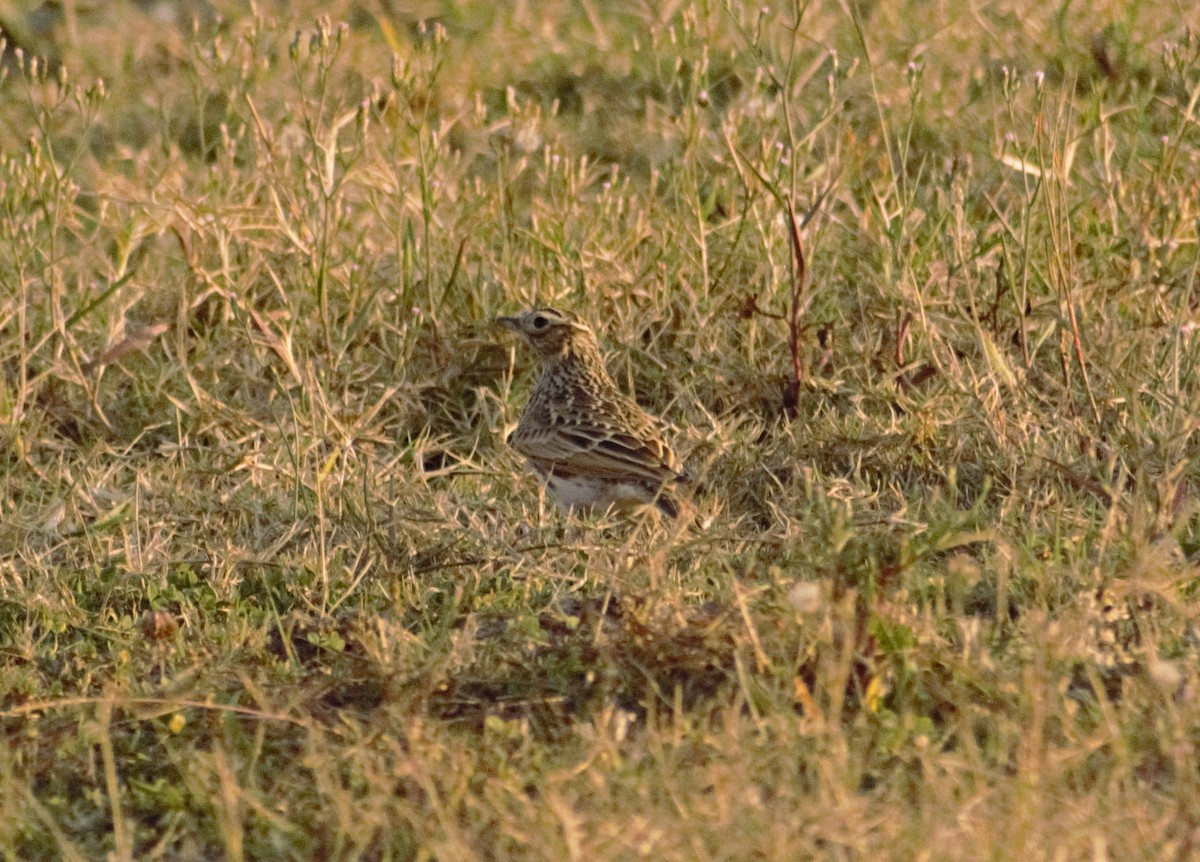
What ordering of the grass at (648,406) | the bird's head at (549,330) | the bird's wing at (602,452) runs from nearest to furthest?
the grass at (648,406) < the bird's wing at (602,452) < the bird's head at (549,330)

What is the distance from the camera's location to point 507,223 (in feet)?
22.7

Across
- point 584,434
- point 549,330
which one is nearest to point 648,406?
point 549,330

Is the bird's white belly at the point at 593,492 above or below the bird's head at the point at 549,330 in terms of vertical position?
below

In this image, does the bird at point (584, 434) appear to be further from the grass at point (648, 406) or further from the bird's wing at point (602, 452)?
the grass at point (648, 406)

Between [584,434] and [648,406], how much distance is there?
3.16 feet

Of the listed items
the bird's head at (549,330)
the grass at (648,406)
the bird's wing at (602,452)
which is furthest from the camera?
the bird's head at (549,330)

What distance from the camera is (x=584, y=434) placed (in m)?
5.79

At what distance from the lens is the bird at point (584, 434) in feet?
18.7

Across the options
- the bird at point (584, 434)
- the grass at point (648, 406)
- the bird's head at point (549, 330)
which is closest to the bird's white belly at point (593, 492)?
the bird at point (584, 434)

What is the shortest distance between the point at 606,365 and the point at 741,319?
0.50 m

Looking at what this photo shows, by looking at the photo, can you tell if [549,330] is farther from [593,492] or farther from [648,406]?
[593,492]

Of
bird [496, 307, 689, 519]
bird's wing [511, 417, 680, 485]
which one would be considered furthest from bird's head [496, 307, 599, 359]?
bird's wing [511, 417, 680, 485]

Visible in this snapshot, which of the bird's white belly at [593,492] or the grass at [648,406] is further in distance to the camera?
the bird's white belly at [593,492]

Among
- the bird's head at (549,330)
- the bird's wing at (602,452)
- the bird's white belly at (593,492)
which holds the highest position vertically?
the bird's head at (549,330)
